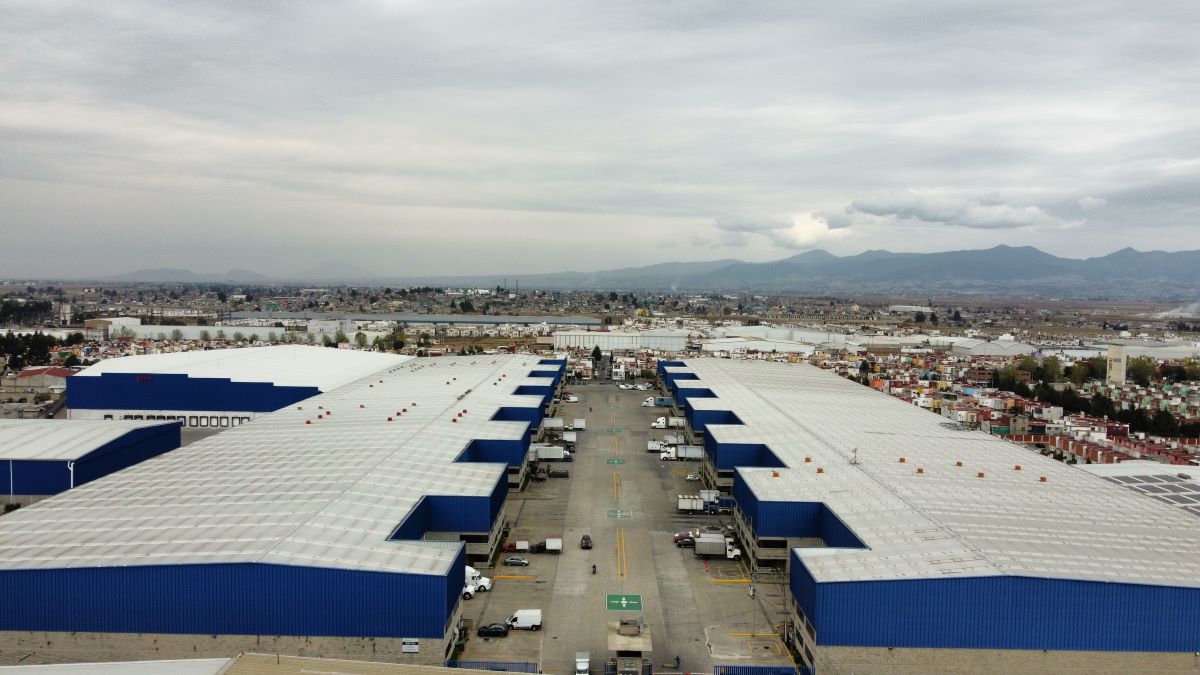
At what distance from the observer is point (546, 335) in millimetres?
74938

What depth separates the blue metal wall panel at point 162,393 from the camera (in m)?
34.2

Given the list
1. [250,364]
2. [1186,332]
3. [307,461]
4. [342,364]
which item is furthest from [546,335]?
[1186,332]

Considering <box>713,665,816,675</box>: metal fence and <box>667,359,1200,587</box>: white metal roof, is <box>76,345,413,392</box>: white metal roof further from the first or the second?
<box>713,665,816,675</box>: metal fence

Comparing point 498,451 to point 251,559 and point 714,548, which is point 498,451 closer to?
point 714,548

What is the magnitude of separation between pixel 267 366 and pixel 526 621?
29.3 m

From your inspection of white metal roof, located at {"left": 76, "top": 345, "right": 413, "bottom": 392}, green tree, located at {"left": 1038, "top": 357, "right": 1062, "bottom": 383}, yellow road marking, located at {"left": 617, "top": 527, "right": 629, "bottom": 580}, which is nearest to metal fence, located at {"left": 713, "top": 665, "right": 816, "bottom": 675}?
yellow road marking, located at {"left": 617, "top": 527, "right": 629, "bottom": 580}

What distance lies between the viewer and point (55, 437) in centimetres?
2317

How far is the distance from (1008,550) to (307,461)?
14941 millimetres

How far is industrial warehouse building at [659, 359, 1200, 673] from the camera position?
1229 cm

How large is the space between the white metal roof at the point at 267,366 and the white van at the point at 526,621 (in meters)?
24.0

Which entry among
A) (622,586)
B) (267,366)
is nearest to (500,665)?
(622,586)

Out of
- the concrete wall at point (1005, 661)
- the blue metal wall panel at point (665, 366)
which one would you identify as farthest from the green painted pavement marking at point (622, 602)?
the blue metal wall panel at point (665, 366)

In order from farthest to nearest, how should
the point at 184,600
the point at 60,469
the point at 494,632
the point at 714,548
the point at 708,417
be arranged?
the point at 708,417, the point at 60,469, the point at 714,548, the point at 494,632, the point at 184,600

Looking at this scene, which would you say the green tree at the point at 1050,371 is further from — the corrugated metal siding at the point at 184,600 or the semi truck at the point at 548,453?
the corrugated metal siding at the point at 184,600
